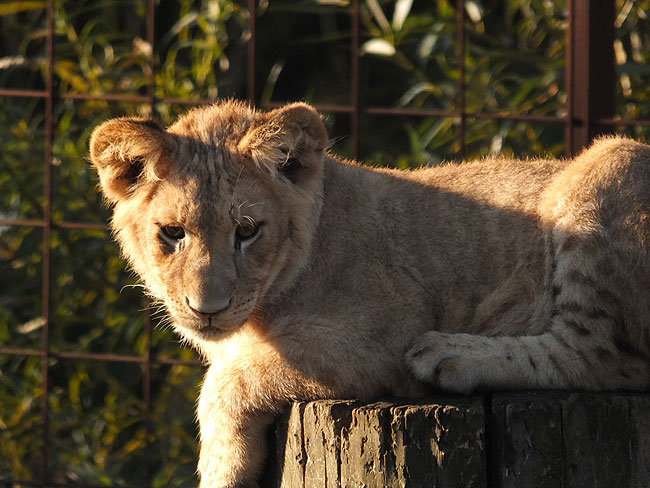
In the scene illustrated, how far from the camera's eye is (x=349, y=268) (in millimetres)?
3984

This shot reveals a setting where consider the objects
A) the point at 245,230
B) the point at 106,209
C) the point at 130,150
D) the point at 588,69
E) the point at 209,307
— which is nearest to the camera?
the point at 209,307

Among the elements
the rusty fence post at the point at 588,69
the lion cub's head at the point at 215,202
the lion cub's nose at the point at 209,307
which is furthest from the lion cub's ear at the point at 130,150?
the rusty fence post at the point at 588,69

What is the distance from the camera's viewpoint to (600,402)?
328cm

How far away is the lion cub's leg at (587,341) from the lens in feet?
12.6

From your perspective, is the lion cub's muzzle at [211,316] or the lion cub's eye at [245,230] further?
the lion cub's eye at [245,230]

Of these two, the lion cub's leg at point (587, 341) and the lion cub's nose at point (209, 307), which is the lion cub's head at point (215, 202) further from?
the lion cub's leg at point (587, 341)

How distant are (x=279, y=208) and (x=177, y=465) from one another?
103 inches

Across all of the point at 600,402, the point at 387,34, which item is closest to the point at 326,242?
the point at 600,402

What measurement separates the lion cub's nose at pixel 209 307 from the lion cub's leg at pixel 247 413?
0.26 meters

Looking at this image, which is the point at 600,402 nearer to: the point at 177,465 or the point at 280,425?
the point at 280,425

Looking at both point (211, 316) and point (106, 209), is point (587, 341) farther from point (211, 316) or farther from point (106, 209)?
point (106, 209)

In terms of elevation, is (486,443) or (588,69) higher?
(588,69)

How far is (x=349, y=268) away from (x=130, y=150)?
0.87 metres

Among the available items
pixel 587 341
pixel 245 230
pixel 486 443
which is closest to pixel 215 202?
pixel 245 230
